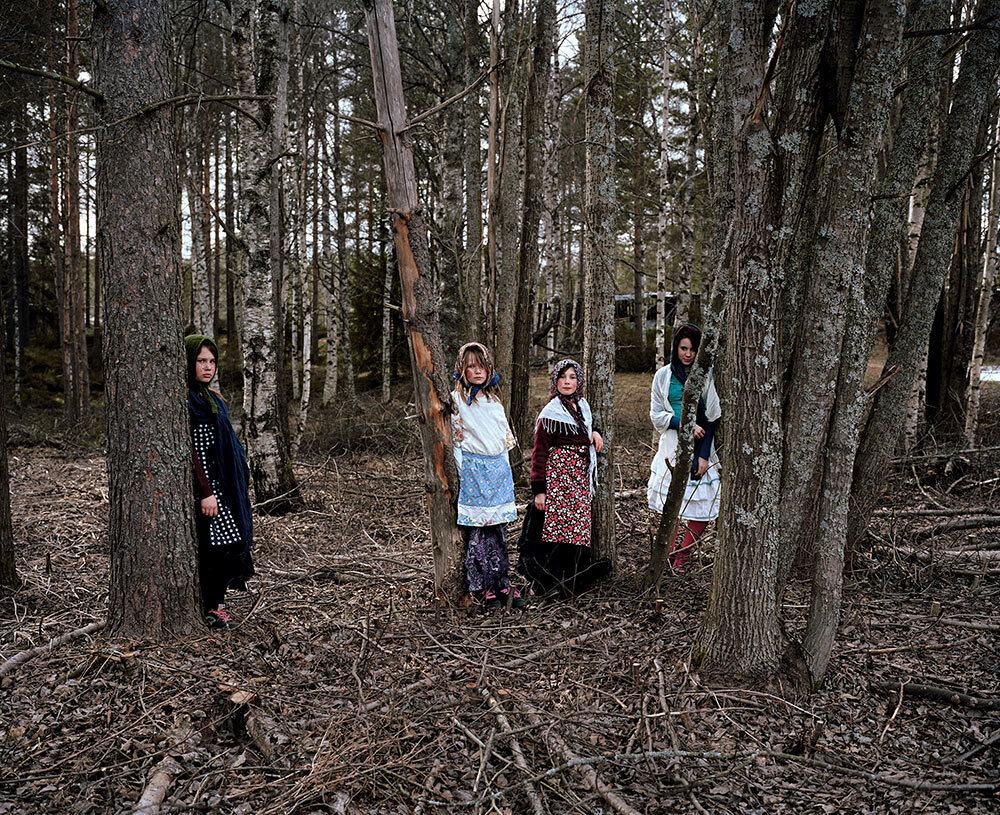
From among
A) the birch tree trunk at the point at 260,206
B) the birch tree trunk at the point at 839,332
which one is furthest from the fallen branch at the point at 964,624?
the birch tree trunk at the point at 260,206

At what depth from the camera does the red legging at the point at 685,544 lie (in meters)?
5.32

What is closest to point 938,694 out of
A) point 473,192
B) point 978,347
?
point 978,347

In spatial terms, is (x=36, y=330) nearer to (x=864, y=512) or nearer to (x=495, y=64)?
(x=495, y=64)

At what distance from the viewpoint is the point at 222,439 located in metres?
4.36

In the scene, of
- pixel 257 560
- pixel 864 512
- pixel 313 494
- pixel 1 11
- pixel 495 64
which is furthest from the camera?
pixel 1 11

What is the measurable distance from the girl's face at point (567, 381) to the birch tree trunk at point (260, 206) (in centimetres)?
392

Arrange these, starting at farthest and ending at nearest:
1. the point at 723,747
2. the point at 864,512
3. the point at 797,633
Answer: the point at 864,512, the point at 797,633, the point at 723,747

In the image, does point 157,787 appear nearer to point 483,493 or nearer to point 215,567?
point 215,567

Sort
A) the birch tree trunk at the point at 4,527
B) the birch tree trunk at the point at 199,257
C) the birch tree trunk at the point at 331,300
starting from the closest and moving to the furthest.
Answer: the birch tree trunk at the point at 4,527 < the birch tree trunk at the point at 199,257 < the birch tree trunk at the point at 331,300

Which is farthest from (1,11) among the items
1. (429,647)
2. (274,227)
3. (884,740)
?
(884,740)

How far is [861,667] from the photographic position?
12.2ft

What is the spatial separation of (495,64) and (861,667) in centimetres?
499

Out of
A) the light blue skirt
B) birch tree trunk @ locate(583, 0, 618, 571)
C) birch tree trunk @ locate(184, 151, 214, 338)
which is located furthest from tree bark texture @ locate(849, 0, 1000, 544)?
birch tree trunk @ locate(184, 151, 214, 338)

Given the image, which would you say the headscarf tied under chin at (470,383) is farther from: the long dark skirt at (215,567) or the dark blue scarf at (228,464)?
the long dark skirt at (215,567)
